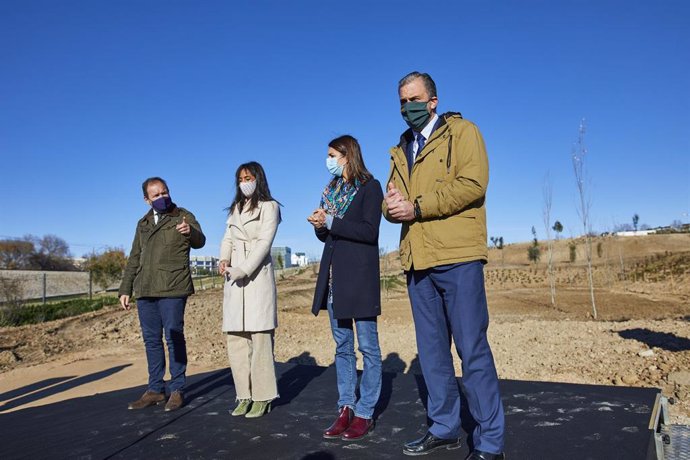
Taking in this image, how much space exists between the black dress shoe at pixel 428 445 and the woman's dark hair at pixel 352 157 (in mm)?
1452

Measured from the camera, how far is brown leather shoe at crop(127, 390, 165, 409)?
12.1ft

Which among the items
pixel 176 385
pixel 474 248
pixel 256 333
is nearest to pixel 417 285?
pixel 474 248

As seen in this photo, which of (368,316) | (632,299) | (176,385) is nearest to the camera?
(368,316)

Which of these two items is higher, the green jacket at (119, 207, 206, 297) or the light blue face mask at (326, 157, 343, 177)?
the light blue face mask at (326, 157, 343, 177)

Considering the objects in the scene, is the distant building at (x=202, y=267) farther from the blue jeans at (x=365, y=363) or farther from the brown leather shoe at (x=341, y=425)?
the brown leather shoe at (x=341, y=425)

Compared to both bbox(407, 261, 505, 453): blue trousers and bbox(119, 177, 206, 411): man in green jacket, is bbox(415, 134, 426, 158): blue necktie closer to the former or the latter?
bbox(407, 261, 505, 453): blue trousers

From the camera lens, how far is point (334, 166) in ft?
10.0

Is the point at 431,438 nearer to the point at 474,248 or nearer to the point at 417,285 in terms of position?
the point at 417,285

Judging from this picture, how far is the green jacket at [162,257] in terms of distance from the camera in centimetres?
373

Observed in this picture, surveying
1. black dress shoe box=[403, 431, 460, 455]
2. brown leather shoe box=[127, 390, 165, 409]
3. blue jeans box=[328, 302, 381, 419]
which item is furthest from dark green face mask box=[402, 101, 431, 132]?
brown leather shoe box=[127, 390, 165, 409]

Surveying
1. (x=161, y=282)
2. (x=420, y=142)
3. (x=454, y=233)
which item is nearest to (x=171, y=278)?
(x=161, y=282)

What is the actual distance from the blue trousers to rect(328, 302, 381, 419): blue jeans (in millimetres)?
405

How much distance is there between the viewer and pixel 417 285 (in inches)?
99.3

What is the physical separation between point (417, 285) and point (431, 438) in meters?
0.74
